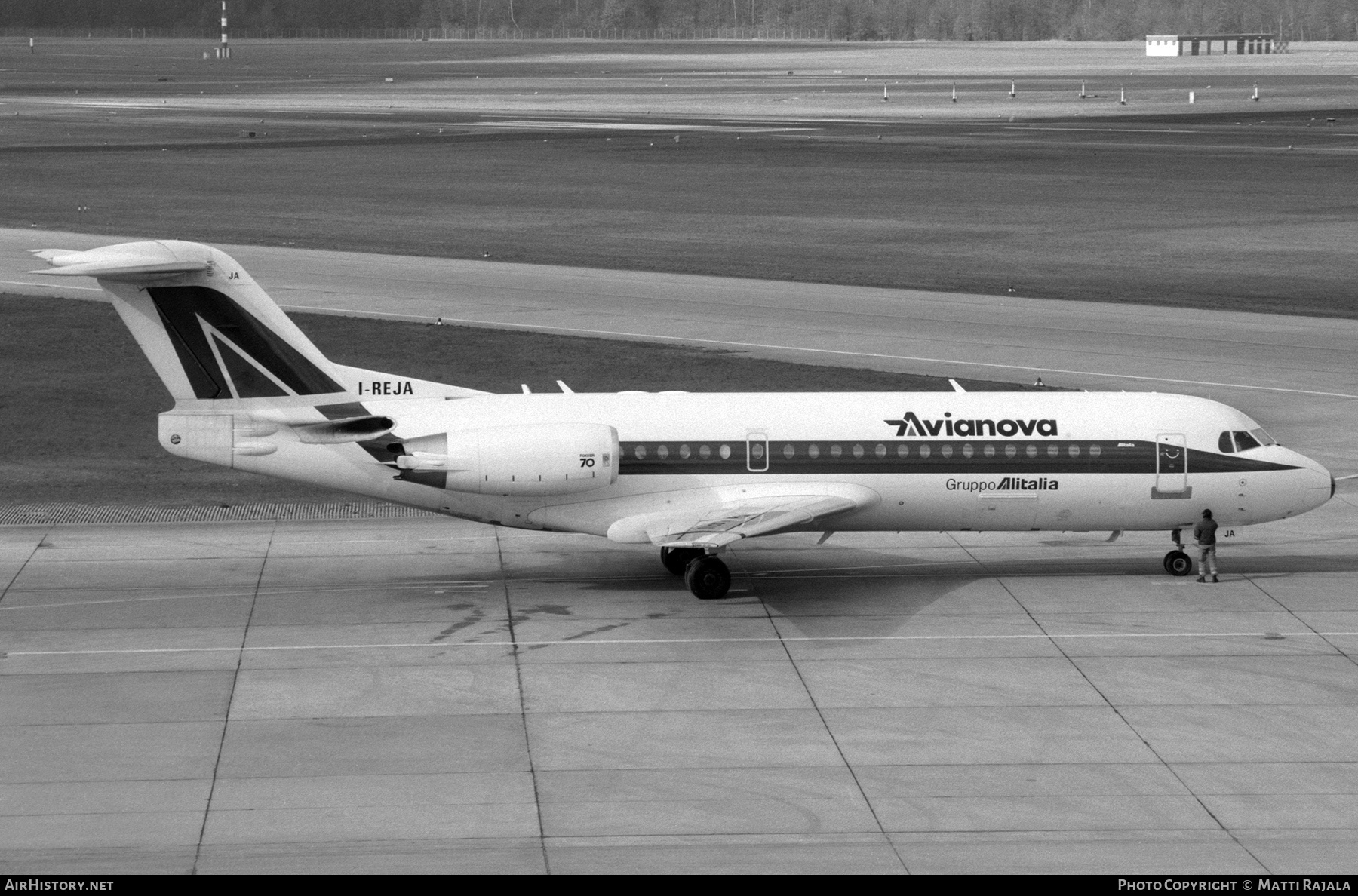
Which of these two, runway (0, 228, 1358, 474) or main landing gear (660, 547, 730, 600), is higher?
runway (0, 228, 1358, 474)

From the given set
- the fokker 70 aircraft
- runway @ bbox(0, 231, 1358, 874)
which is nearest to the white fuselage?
the fokker 70 aircraft

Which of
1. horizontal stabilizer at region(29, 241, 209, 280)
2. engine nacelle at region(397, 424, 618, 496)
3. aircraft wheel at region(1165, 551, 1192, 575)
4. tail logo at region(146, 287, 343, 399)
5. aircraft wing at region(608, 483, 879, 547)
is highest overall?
horizontal stabilizer at region(29, 241, 209, 280)

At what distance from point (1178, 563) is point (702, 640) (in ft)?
30.1

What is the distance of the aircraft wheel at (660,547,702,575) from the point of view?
1235 inches

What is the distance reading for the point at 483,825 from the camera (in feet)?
67.6

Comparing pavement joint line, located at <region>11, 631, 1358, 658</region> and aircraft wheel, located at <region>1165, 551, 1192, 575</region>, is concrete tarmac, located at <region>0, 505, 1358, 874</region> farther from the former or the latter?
aircraft wheel, located at <region>1165, 551, 1192, 575</region>

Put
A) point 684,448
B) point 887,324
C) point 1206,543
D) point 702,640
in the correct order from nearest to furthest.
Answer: point 702,640 → point 684,448 → point 1206,543 → point 887,324

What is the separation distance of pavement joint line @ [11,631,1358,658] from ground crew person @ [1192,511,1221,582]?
9.56 ft

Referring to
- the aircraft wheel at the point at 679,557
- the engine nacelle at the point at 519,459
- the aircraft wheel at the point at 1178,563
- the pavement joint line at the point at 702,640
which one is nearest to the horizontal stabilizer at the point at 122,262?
the engine nacelle at the point at 519,459

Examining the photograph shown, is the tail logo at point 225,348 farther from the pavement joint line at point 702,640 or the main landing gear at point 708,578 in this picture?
the main landing gear at point 708,578

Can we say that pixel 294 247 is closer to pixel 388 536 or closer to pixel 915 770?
pixel 388 536

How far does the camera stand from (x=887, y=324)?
55906 millimetres

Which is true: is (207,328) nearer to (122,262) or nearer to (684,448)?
(122,262)

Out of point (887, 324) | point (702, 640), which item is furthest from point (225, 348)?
point (887, 324)
